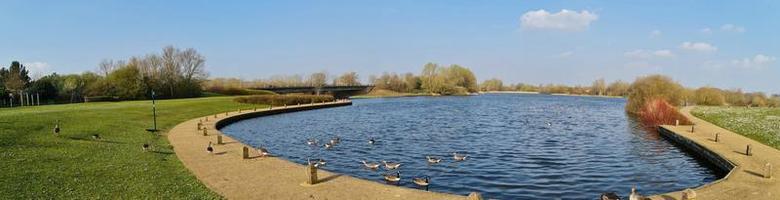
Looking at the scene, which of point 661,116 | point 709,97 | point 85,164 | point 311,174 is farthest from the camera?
point 709,97

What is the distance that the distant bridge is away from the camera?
4916 inches

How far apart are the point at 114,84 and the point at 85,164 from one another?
63.2 meters

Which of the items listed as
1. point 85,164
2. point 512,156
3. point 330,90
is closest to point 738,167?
point 512,156

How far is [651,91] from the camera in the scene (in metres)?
63.3

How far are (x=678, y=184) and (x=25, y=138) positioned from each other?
29545mm

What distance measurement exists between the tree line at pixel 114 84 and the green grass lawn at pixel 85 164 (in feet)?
138

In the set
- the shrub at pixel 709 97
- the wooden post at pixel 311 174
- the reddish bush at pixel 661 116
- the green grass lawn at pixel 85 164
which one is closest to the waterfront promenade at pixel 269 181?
the wooden post at pixel 311 174

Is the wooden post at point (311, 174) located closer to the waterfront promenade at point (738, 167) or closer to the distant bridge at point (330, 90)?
the waterfront promenade at point (738, 167)

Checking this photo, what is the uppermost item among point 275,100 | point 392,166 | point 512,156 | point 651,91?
point 651,91

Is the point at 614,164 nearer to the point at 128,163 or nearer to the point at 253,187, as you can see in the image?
the point at 253,187

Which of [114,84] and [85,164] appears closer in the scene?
[85,164]

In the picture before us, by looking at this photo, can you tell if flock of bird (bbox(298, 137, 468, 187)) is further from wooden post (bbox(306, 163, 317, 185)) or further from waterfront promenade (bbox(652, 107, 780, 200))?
waterfront promenade (bbox(652, 107, 780, 200))

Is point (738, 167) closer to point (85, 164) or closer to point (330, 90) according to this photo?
point (85, 164)

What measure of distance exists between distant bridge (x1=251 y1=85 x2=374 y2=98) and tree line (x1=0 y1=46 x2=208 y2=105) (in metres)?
28.5
